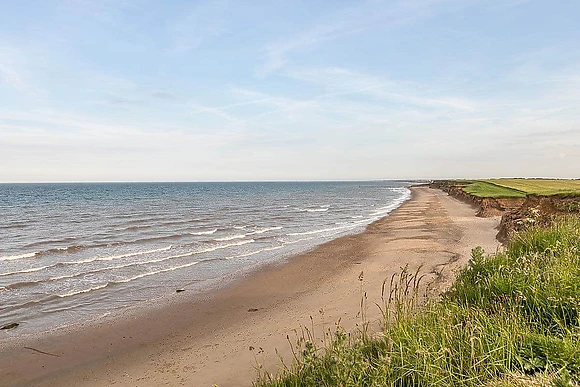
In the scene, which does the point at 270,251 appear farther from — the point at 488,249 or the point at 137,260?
the point at 488,249

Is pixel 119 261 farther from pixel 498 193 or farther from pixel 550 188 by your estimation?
pixel 498 193

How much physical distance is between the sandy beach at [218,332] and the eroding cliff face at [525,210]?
8.56 feet

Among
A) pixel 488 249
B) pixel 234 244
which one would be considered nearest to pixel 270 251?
pixel 234 244

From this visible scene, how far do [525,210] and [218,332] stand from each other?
52.2ft

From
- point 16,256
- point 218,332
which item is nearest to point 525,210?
point 218,332

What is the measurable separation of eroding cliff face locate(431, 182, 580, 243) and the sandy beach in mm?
2608

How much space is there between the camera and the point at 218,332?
30.0 feet

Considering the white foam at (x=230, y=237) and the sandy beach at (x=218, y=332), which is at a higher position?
the sandy beach at (x=218, y=332)

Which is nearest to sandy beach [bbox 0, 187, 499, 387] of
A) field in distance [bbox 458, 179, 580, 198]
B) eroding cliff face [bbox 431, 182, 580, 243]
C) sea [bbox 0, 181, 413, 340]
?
sea [bbox 0, 181, 413, 340]

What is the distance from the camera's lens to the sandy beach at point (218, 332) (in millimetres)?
7145

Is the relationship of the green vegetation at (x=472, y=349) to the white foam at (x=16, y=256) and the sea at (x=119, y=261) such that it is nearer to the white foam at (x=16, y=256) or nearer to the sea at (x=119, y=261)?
the sea at (x=119, y=261)

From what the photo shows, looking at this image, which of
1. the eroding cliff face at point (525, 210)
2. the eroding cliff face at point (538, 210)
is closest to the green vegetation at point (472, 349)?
the eroding cliff face at point (525, 210)

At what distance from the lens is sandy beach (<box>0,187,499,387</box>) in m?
7.14

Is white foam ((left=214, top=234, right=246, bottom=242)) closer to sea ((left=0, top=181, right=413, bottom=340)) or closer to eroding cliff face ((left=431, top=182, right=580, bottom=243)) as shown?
sea ((left=0, top=181, right=413, bottom=340))
